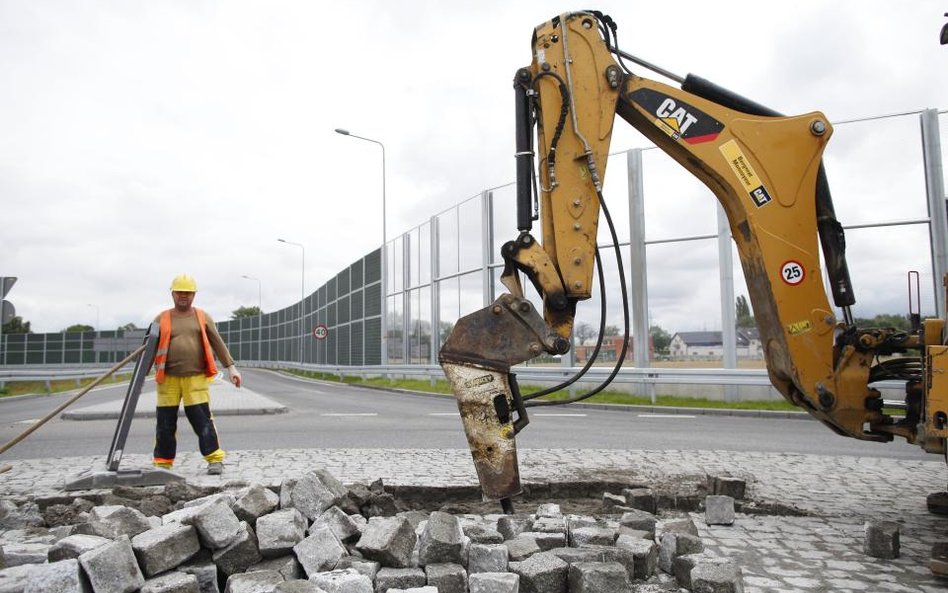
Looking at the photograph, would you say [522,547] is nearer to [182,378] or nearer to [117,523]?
[117,523]

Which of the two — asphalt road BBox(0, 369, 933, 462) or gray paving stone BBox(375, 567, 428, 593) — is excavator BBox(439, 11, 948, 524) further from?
asphalt road BBox(0, 369, 933, 462)

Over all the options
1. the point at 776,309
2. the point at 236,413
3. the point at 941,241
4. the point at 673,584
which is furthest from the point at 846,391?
the point at 236,413

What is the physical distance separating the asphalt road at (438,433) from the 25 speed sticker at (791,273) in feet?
13.5

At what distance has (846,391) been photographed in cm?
426

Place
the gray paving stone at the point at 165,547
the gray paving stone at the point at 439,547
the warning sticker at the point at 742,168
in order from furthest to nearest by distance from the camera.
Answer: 1. the warning sticker at the point at 742,168
2. the gray paving stone at the point at 439,547
3. the gray paving stone at the point at 165,547

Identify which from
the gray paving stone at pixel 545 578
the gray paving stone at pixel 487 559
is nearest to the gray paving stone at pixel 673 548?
the gray paving stone at pixel 545 578

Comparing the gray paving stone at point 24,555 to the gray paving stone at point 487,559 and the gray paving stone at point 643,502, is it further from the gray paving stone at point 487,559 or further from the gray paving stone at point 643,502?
the gray paving stone at point 643,502

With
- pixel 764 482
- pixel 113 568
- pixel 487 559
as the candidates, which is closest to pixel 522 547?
pixel 487 559

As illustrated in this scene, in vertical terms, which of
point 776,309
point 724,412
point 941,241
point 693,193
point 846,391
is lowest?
point 724,412

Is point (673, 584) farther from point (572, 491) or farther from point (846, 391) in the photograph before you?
point (572, 491)

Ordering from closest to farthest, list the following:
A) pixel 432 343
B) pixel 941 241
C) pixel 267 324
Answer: pixel 941 241, pixel 432 343, pixel 267 324

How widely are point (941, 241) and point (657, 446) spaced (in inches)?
322

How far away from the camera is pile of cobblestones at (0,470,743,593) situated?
3.12 m

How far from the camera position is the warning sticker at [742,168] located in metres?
4.23
